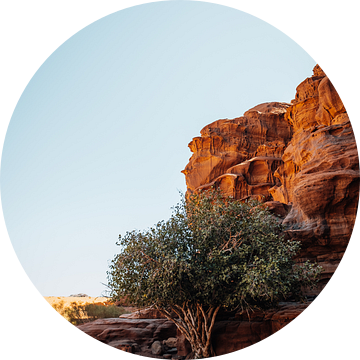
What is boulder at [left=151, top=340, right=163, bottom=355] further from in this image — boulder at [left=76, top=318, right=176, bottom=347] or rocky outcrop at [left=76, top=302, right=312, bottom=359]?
boulder at [left=76, top=318, right=176, bottom=347]

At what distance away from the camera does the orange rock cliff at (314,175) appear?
19.8 metres

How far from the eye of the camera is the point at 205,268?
1500 cm

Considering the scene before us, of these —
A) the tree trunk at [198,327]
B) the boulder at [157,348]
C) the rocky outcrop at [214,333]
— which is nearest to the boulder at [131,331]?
the rocky outcrop at [214,333]

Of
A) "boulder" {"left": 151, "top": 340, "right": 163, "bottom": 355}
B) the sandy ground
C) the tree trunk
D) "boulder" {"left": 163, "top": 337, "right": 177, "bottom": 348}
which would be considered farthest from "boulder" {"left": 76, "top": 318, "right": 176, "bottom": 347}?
the sandy ground

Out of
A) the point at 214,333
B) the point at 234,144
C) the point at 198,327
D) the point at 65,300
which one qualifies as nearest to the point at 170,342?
the point at 214,333

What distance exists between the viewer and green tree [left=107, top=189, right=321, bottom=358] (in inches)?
575

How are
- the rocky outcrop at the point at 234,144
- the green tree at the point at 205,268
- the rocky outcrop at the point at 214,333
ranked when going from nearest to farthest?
the green tree at the point at 205,268 → the rocky outcrop at the point at 214,333 → the rocky outcrop at the point at 234,144

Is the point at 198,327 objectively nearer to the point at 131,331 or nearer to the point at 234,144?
the point at 131,331

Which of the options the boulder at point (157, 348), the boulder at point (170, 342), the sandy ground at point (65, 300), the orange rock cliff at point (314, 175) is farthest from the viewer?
the sandy ground at point (65, 300)

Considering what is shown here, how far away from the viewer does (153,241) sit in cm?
1616

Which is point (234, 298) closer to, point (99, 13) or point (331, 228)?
point (331, 228)

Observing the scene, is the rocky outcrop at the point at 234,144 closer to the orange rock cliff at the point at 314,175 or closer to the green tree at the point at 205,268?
the orange rock cliff at the point at 314,175

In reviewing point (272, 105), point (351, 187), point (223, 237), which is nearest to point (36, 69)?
point (223, 237)

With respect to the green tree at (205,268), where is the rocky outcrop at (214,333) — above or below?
below
